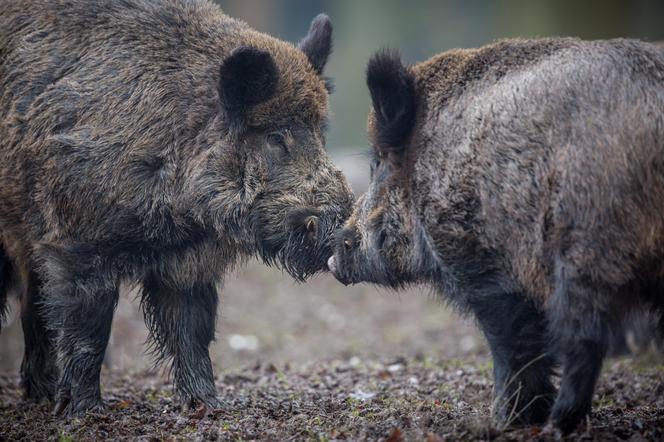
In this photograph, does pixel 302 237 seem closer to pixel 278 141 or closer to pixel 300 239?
pixel 300 239

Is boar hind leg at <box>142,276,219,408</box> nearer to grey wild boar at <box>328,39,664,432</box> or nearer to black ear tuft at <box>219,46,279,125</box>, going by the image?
black ear tuft at <box>219,46,279,125</box>

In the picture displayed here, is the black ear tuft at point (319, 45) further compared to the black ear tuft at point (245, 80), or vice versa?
the black ear tuft at point (319, 45)

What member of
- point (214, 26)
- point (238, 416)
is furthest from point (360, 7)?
point (238, 416)

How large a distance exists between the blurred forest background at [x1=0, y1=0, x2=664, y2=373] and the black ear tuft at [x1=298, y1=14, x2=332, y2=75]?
626mm

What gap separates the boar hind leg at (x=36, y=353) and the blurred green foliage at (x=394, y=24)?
13.5m

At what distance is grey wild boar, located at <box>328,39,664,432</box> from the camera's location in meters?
4.34

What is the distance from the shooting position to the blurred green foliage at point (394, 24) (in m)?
20.7

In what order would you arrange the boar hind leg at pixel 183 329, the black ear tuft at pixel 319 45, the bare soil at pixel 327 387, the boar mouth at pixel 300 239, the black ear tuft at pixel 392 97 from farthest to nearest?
the black ear tuft at pixel 319 45 → the boar hind leg at pixel 183 329 → the boar mouth at pixel 300 239 → the black ear tuft at pixel 392 97 → the bare soil at pixel 327 387

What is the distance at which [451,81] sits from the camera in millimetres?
5426

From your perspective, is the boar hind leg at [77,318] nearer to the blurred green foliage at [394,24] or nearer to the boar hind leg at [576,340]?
the boar hind leg at [576,340]

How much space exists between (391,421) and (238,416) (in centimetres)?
120

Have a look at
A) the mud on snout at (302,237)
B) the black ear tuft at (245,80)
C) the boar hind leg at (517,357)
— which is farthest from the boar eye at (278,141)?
the boar hind leg at (517,357)

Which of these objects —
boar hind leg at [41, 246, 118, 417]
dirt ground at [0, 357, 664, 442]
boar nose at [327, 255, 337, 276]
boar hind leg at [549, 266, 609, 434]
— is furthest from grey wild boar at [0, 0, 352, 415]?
boar hind leg at [549, 266, 609, 434]

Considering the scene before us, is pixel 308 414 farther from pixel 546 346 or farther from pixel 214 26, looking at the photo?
pixel 214 26
